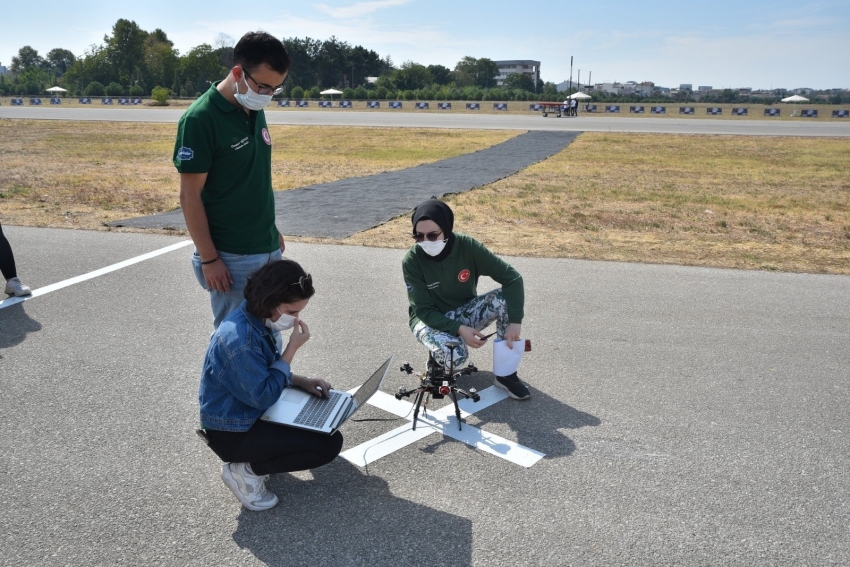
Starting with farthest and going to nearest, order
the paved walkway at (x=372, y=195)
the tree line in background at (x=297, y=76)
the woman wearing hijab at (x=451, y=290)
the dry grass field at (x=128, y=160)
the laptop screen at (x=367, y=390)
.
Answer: the tree line in background at (x=297, y=76), the dry grass field at (x=128, y=160), the paved walkway at (x=372, y=195), the woman wearing hijab at (x=451, y=290), the laptop screen at (x=367, y=390)

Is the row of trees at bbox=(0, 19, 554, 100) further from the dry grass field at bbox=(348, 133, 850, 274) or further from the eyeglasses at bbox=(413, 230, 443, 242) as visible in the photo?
the eyeglasses at bbox=(413, 230, 443, 242)

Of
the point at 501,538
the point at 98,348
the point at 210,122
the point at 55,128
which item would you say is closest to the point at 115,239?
the point at 98,348

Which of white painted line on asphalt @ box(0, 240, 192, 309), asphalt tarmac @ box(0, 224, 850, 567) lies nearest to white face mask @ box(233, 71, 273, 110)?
asphalt tarmac @ box(0, 224, 850, 567)

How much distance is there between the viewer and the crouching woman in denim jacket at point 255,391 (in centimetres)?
299

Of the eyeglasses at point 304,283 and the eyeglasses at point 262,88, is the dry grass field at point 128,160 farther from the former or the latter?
the eyeglasses at point 304,283

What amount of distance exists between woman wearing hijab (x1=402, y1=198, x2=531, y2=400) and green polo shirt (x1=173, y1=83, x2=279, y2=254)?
3.09 feet

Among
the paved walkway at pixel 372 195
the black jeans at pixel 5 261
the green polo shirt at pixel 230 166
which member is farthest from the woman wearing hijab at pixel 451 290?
the paved walkway at pixel 372 195

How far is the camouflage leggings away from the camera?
421 cm

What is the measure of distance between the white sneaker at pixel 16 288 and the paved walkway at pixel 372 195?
3.25 m

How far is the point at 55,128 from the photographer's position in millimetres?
→ 32375

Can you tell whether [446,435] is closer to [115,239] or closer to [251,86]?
[251,86]

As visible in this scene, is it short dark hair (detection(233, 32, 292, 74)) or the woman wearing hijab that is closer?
short dark hair (detection(233, 32, 292, 74))

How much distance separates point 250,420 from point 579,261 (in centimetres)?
546

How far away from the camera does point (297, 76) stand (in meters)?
115
